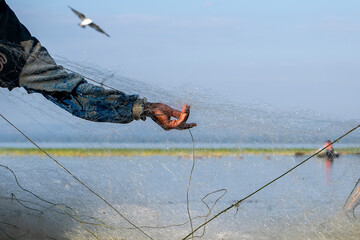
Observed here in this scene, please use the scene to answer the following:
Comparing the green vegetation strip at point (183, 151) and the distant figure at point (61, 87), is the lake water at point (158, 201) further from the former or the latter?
the distant figure at point (61, 87)

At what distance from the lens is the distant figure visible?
201 inches

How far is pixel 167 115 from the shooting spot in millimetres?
5070

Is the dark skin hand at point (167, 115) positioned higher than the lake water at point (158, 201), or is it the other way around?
the dark skin hand at point (167, 115)

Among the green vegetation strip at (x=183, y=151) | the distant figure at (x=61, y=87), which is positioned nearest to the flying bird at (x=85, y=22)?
the distant figure at (x=61, y=87)

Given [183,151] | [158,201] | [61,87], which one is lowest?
[158,201]

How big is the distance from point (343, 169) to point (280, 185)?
512 mm

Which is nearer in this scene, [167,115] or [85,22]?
[167,115]

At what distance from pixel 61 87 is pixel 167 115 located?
Result: 80cm

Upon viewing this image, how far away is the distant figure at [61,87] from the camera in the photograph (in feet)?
16.7

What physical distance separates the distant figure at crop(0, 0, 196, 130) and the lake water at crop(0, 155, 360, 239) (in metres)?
0.57

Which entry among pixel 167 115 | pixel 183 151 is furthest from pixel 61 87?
pixel 183 151

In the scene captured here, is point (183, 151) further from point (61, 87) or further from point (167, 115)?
point (61, 87)

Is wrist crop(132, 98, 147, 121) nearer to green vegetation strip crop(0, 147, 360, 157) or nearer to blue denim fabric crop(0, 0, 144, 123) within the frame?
blue denim fabric crop(0, 0, 144, 123)

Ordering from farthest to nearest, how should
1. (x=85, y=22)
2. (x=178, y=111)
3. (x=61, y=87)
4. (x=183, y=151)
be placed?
(x=183, y=151) < (x=85, y=22) < (x=61, y=87) < (x=178, y=111)
